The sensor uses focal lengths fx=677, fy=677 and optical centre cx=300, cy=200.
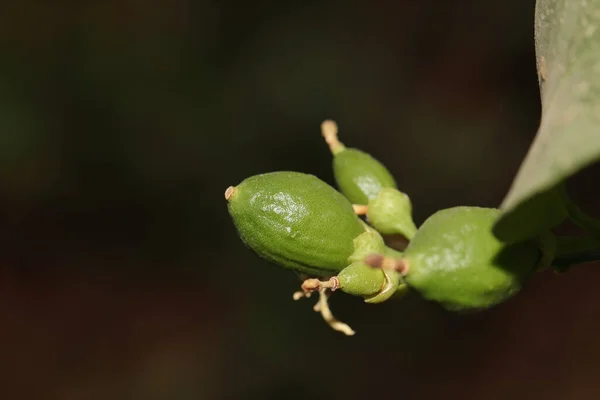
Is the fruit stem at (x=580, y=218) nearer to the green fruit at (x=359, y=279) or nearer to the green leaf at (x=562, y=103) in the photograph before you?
the green leaf at (x=562, y=103)

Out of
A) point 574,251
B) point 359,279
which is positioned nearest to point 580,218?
point 574,251

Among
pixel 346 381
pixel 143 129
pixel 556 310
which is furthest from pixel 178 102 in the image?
pixel 556 310

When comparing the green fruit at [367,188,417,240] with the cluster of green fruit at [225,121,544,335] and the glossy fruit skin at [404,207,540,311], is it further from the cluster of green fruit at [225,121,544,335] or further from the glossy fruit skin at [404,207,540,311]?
the glossy fruit skin at [404,207,540,311]

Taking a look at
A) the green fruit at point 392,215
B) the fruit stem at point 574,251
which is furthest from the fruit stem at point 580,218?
the green fruit at point 392,215

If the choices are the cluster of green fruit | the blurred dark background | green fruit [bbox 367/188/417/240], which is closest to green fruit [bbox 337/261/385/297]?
the cluster of green fruit

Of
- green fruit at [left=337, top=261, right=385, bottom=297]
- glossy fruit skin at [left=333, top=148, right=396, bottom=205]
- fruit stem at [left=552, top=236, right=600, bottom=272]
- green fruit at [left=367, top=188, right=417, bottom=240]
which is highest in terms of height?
glossy fruit skin at [left=333, top=148, right=396, bottom=205]
